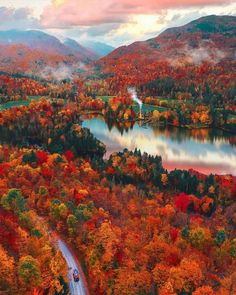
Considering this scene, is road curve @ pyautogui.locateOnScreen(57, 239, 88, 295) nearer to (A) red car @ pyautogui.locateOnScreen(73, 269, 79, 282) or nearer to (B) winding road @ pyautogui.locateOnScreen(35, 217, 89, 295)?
(B) winding road @ pyautogui.locateOnScreen(35, 217, 89, 295)

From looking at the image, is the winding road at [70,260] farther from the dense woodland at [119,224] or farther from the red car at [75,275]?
the dense woodland at [119,224]

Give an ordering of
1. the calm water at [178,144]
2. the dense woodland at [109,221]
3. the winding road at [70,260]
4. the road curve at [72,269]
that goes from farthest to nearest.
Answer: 1. the calm water at [178,144]
2. the winding road at [70,260]
3. the road curve at [72,269]
4. the dense woodland at [109,221]

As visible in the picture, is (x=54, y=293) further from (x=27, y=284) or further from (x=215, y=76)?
(x=215, y=76)

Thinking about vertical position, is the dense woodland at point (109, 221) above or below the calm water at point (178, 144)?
above

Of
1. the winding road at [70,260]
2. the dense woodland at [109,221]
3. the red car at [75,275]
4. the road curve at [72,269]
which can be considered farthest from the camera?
the red car at [75,275]

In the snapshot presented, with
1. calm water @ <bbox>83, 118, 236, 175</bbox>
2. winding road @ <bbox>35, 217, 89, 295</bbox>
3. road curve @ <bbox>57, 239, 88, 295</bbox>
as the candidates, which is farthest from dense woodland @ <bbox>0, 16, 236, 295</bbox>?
calm water @ <bbox>83, 118, 236, 175</bbox>

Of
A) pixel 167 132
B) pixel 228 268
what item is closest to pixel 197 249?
pixel 228 268

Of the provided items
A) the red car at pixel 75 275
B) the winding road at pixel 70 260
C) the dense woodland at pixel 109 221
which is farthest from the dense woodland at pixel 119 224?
the red car at pixel 75 275
